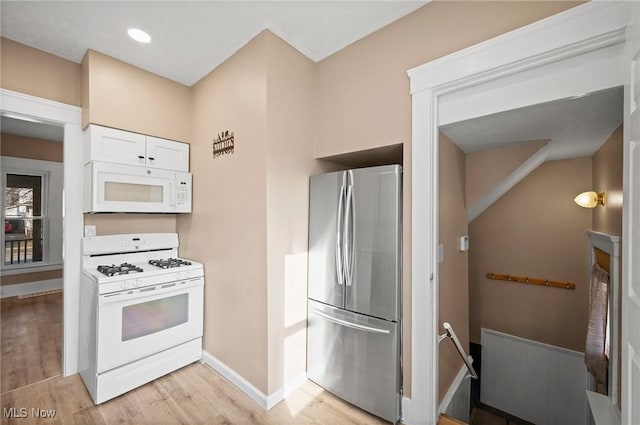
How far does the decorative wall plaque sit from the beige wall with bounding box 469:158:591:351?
10.6 ft

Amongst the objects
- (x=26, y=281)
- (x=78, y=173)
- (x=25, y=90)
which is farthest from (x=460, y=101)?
(x=26, y=281)

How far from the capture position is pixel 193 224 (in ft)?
9.05

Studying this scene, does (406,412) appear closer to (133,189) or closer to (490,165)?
(490,165)

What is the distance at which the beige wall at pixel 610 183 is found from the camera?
5.85 feet

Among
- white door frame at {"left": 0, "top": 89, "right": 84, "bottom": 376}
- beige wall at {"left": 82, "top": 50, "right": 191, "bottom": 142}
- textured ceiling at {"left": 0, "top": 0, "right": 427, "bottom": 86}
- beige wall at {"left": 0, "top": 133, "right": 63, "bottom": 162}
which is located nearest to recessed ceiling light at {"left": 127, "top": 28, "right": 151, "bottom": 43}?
textured ceiling at {"left": 0, "top": 0, "right": 427, "bottom": 86}

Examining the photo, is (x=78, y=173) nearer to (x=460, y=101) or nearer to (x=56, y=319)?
(x=56, y=319)

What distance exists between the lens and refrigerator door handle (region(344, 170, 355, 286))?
2.00 meters

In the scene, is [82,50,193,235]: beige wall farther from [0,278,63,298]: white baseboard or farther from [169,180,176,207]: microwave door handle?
[0,278,63,298]: white baseboard

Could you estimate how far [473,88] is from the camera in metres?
1.62

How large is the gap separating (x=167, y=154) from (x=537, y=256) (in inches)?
168

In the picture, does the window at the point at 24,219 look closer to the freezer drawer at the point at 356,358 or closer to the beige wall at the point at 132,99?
the beige wall at the point at 132,99

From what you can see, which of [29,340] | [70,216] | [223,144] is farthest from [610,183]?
[29,340]

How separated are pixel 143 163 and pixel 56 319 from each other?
9.05ft

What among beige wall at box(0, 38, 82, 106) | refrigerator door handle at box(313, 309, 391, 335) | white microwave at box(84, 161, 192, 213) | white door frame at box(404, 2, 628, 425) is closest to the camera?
white door frame at box(404, 2, 628, 425)
